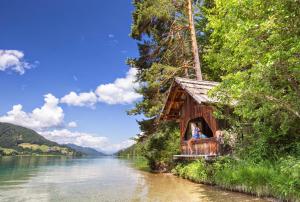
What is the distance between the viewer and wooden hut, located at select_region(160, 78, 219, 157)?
1484 cm

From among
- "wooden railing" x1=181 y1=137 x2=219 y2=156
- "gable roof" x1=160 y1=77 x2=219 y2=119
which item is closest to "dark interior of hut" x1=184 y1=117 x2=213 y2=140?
"wooden railing" x1=181 y1=137 x2=219 y2=156

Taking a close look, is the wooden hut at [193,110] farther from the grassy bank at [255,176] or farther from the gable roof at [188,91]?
the grassy bank at [255,176]

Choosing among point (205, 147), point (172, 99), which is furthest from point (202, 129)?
point (205, 147)

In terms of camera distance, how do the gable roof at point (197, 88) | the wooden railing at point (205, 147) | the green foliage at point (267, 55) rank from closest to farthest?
the green foliage at point (267, 55) → the gable roof at point (197, 88) → the wooden railing at point (205, 147)

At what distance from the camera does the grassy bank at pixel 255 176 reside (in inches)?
333

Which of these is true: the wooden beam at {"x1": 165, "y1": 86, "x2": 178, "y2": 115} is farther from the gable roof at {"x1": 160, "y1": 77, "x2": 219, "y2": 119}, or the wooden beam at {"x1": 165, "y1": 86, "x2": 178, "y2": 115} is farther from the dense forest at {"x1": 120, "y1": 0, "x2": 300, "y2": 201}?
the dense forest at {"x1": 120, "y1": 0, "x2": 300, "y2": 201}

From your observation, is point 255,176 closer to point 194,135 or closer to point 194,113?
point 194,135

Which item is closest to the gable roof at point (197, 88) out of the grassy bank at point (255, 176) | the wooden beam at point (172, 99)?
the wooden beam at point (172, 99)

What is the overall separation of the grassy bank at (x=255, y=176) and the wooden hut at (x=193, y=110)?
3.20ft

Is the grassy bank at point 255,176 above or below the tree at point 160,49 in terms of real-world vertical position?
below

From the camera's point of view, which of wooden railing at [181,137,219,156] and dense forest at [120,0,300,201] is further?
wooden railing at [181,137,219,156]

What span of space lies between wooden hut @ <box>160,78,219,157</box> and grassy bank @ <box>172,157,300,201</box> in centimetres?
97

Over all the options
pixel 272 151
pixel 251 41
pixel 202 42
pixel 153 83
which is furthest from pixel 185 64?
pixel 251 41

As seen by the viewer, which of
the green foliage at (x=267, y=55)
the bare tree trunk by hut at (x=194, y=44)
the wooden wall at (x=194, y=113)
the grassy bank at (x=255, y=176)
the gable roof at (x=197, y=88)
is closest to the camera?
the green foliage at (x=267, y=55)
